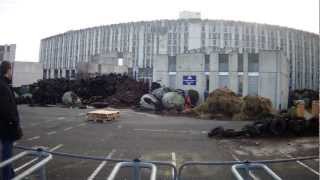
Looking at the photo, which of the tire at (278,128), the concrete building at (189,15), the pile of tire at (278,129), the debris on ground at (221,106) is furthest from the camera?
the concrete building at (189,15)

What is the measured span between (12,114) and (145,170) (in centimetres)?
370

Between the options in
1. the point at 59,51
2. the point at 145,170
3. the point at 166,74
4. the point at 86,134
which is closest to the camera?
the point at 145,170

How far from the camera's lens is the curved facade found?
7969 centimetres

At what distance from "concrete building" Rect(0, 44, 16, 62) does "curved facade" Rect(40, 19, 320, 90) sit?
9038mm

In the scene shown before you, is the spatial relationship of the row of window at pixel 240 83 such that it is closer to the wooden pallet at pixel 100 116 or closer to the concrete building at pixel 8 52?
the wooden pallet at pixel 100 116

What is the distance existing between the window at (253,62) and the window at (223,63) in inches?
110

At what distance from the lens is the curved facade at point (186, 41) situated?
261ft

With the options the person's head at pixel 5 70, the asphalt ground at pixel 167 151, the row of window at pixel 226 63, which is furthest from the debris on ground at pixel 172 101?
the person's head at pixel 5 70

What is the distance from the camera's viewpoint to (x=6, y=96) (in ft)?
18.5

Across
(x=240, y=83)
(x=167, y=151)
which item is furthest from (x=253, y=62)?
(x=167, y=151)

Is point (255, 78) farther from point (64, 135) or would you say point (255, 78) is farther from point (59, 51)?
point (59, 51)

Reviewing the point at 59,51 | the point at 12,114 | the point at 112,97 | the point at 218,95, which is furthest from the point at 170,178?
the point at 59,51

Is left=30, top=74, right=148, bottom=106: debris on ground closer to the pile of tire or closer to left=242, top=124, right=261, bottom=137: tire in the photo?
the pile of tire

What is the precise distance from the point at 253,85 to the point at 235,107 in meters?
16.0
